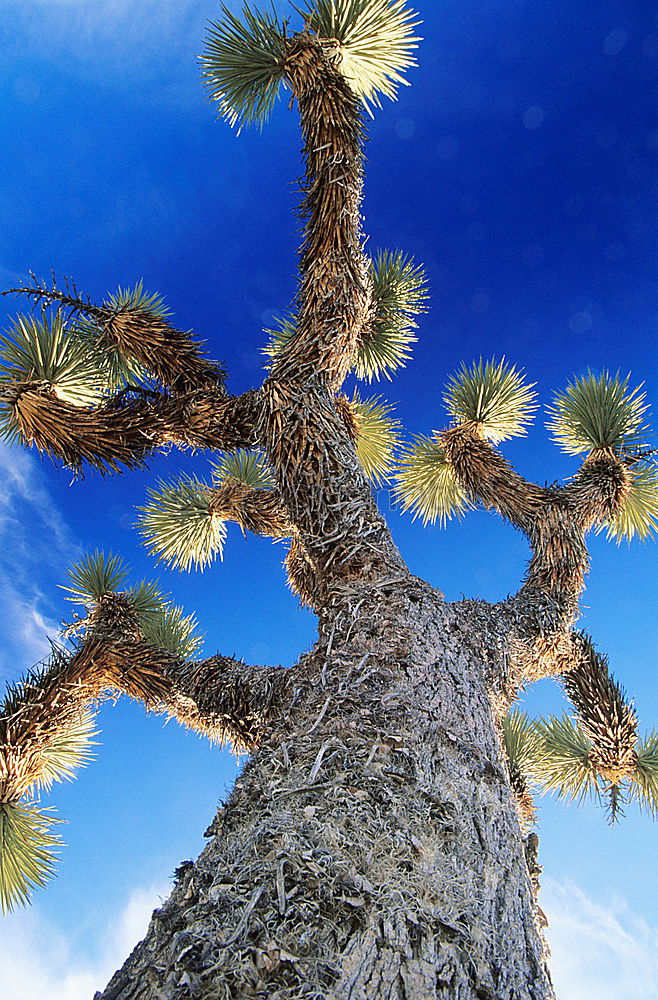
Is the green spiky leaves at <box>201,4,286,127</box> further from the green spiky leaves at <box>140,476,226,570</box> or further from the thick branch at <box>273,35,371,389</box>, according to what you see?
the green spiky leaves at <box>140,476,226,570</box>

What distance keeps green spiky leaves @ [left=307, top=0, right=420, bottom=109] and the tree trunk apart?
5070 mm

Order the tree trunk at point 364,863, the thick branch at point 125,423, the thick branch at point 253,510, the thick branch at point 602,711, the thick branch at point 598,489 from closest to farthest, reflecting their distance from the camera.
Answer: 1. the tree trunk at point 364,863
2. the thick branch at point 125,423
3. the thick branch at point 602,711
4. the thick branch at point 598,489
5. the thick branch at point 253,510

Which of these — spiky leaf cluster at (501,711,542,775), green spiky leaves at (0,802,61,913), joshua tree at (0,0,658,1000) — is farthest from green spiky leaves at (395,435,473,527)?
green spiky leaves at (0,802,61,913)

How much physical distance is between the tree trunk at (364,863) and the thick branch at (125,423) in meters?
2.54

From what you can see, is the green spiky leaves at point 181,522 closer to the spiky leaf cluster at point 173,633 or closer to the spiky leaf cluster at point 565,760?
the spiky leaf cluster at point 173,633

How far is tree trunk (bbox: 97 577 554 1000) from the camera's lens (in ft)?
4.91

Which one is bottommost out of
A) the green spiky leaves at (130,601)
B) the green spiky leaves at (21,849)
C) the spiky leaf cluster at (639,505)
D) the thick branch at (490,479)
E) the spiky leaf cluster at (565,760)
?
the green spiky leaves at (21,849)

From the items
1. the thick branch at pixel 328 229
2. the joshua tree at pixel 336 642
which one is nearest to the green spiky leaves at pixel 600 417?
the joshua tree at pixel 336 642

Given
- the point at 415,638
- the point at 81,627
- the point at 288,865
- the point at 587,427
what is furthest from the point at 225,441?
the point at 288,865

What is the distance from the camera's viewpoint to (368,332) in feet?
19.7

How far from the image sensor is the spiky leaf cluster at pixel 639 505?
18.7 ft

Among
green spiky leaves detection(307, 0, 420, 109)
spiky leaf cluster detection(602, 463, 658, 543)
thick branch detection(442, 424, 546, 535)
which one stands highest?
green spiky leaves detection(307, 0, 420, 109)

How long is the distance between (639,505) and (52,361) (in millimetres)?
4944

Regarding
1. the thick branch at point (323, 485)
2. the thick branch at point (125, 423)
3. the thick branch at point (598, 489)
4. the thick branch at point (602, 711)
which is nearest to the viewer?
the thick branch at point (323, 485)
